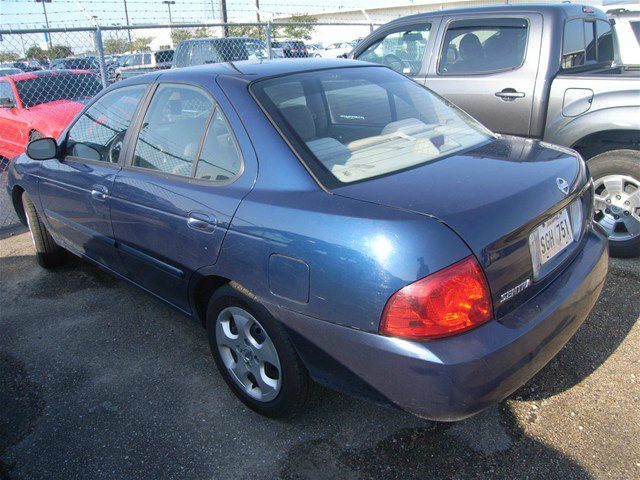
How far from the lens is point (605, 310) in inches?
133

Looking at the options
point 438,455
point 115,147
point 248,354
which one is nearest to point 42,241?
point 115,147

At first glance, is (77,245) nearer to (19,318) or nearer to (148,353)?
(19,318)

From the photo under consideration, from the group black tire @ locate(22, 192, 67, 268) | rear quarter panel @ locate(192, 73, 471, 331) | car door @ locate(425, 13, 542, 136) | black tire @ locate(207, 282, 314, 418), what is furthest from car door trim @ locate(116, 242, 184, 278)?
car door @ locate(425, 13, 542, 136)

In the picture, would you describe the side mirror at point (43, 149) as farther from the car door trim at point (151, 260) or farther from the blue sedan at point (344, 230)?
the car door trim at point (151, 260)

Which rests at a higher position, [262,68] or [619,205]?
[262,68]

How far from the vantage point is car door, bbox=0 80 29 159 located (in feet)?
27.7

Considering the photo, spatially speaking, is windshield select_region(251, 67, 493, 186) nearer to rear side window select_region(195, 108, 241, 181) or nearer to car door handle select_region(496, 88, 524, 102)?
rear side window select_region(195, 108, 241, 181)

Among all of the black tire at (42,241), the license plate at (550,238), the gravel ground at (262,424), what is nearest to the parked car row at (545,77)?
the gravel ground at (262,424)

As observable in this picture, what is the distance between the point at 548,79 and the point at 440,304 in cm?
316

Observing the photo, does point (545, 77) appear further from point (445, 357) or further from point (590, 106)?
point (445, 357)

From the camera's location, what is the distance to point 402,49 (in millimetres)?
5312

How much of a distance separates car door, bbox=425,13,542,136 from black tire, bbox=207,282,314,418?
10.1ft

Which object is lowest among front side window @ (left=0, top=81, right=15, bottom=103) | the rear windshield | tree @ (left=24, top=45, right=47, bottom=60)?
front side window @ (left=0, top=81, right=15, bottom=103)

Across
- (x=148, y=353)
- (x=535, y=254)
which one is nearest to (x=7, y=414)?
(x=148, y=353)
